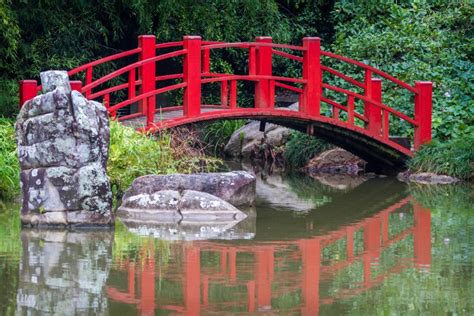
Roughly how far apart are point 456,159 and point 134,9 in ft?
18.9

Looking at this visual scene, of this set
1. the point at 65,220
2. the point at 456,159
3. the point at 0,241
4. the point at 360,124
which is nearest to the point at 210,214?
the point at 65,220

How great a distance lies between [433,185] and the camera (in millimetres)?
17234

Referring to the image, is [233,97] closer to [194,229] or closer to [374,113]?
[374,113]

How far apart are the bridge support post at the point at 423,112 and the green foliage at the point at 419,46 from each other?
0.82m

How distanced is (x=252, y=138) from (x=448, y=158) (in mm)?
5072

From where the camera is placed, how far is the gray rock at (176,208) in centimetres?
1282

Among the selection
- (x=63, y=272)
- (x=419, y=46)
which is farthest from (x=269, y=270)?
(x=419, y=46)

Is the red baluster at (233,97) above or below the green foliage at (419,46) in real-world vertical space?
below

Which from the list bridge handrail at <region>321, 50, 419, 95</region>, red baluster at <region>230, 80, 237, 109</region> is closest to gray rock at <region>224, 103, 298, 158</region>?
bridge handrail at <region>321, 50, 419, 95</region>

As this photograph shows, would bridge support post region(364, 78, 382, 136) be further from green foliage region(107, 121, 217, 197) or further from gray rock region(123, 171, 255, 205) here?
gray rock region(123, 171, 255, 205)

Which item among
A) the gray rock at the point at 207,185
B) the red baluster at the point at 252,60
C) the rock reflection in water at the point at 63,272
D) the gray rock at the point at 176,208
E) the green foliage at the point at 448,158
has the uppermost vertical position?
the red baluster at the point at 252,60

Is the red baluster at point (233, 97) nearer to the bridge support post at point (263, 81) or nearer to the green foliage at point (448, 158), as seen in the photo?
the bridge support post at point (263, 81)

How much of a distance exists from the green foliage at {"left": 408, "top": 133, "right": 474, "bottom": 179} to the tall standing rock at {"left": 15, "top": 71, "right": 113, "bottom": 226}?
695 cm

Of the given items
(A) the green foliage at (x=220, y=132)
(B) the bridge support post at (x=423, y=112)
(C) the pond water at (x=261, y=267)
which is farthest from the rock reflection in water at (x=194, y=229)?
(A) the green foliage at (x=220, y=132)
